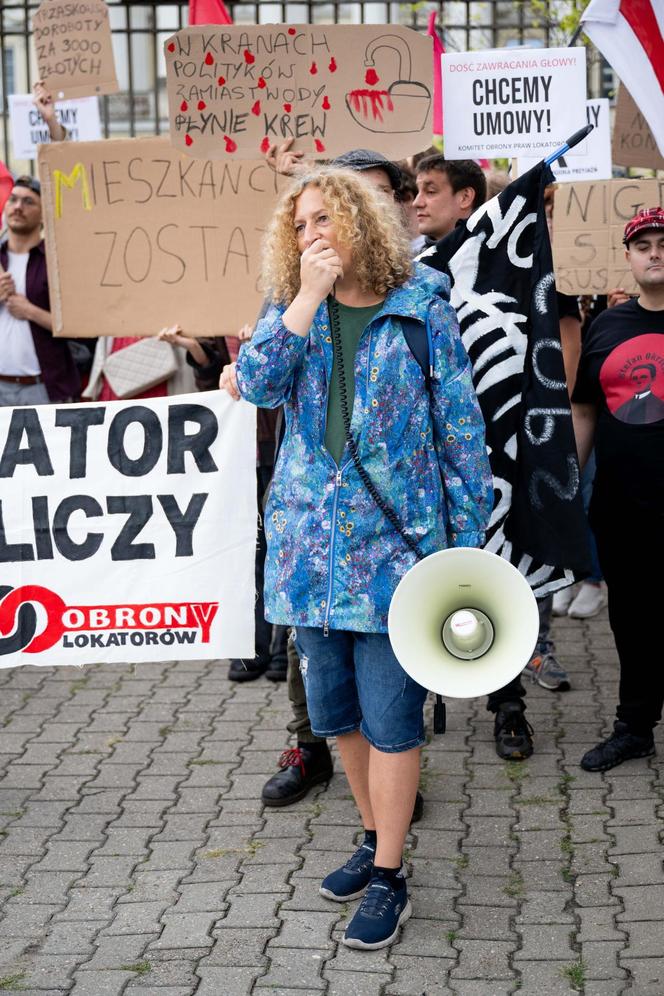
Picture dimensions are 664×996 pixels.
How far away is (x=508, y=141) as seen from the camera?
16.3ft

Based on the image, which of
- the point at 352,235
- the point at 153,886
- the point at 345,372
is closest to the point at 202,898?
the point at 153,886

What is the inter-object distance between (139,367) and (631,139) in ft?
9.22

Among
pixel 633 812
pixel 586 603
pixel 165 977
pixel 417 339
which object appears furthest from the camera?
pixel 586 603

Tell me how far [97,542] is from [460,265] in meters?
1.57

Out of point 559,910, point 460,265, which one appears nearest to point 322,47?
point 460,265

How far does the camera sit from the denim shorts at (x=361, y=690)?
3598 mm

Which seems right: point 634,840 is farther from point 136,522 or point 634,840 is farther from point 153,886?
point 136,522

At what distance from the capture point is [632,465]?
15.4 feet

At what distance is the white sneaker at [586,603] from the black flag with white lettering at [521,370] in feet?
8.22

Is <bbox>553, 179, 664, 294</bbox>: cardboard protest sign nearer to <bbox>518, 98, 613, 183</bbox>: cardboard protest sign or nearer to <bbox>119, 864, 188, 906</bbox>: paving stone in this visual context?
<bbox>518, 98, 613, 183</bbox>: cardboard protest sign

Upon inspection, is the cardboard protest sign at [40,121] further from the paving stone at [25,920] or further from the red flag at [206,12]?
the paving stone at [25,920]

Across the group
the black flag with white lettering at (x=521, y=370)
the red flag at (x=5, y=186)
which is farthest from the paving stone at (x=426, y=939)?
the red flag at (x=5, y=186)

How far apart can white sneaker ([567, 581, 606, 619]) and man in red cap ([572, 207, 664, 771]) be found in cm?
211

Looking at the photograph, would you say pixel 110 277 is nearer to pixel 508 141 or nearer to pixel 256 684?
pixel 508 141
